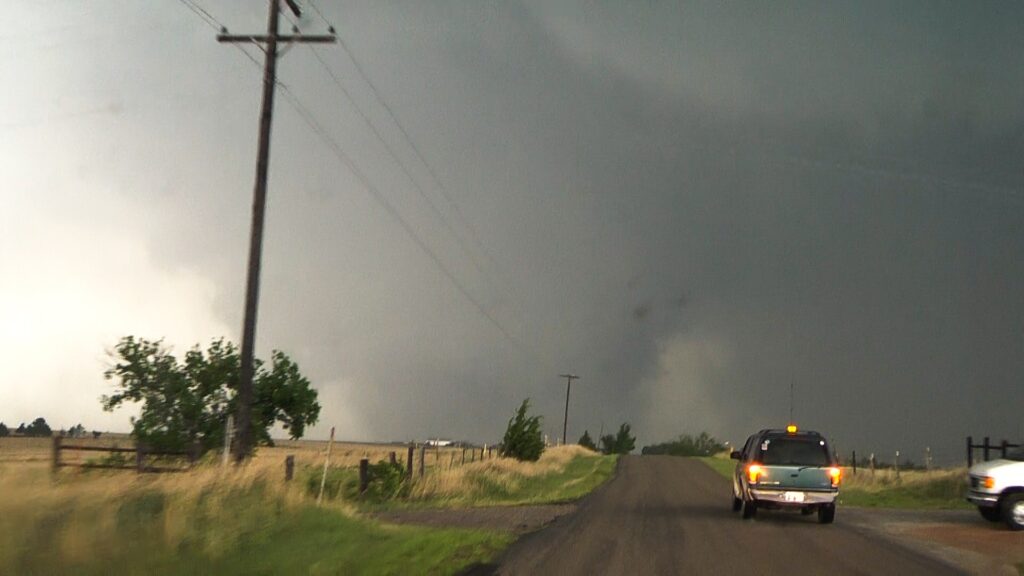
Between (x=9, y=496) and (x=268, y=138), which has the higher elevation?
(x=268, y=138)

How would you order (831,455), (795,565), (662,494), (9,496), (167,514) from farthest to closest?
(662,494)
(831,455)
(795,565)
(167,514)
(9,496)

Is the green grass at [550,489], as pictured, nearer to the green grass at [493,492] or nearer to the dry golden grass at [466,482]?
the green grass at [493,492]

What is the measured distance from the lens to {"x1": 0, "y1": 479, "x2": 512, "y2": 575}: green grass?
36.7 feet

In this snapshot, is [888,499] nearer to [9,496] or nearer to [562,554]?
[562,554]

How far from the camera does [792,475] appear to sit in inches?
1001

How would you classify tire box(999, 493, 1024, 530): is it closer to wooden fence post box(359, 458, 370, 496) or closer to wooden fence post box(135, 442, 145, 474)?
wooden fence post box(359, 458, 370, 496)

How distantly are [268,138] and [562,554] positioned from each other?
577 inches

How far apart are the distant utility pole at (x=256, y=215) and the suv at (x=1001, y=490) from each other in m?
18.1

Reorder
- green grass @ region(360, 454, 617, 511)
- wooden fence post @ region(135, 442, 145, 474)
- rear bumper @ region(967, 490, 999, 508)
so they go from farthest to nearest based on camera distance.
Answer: green grass @ region(360, 454, 617, 511), wooden fence post @ region(135, 442, 145, 474), rear bumper @ region(967, 490, 999, 508)

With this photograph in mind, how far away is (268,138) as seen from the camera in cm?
2652

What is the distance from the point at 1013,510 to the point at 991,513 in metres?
1.03

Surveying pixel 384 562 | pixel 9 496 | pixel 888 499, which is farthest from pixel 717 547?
pixel 888 499

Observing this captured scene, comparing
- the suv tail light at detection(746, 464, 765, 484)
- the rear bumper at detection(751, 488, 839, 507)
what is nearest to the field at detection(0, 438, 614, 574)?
the suv tail light at detection(746, 464, 765, 484)

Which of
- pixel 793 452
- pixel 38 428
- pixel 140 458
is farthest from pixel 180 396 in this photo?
pixel 38 428
